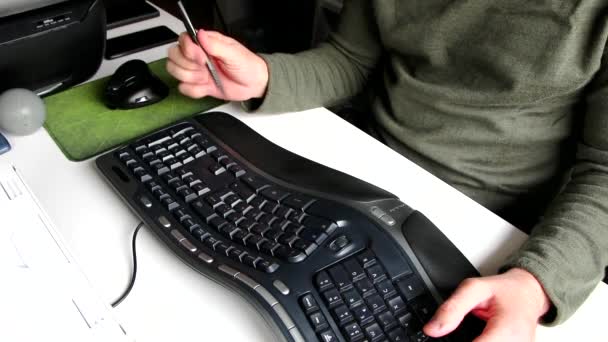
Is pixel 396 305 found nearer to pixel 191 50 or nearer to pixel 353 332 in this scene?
pixel 353 332

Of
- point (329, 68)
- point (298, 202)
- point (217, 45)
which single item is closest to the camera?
point (298, 202)

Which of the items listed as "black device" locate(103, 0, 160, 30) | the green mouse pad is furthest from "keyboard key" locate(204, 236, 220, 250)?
"black device" locate(103, 0, 160, 30)

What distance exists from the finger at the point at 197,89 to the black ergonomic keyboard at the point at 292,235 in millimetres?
85

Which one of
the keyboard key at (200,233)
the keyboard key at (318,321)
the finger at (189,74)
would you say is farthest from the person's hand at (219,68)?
the keyboard key at (318,321)

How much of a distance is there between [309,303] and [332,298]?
19mm

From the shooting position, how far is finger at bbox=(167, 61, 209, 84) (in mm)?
624

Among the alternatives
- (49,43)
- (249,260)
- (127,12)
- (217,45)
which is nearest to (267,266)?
(249,260)

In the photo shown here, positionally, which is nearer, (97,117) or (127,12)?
(97,117)

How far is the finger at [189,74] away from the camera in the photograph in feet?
2.05

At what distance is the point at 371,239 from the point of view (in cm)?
45

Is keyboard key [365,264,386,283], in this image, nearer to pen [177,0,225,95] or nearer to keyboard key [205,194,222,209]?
keyboard key [205,194,222,209]

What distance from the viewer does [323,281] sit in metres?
0.41

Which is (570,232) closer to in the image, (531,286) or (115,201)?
(531,286)

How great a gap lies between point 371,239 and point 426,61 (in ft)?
1.05
